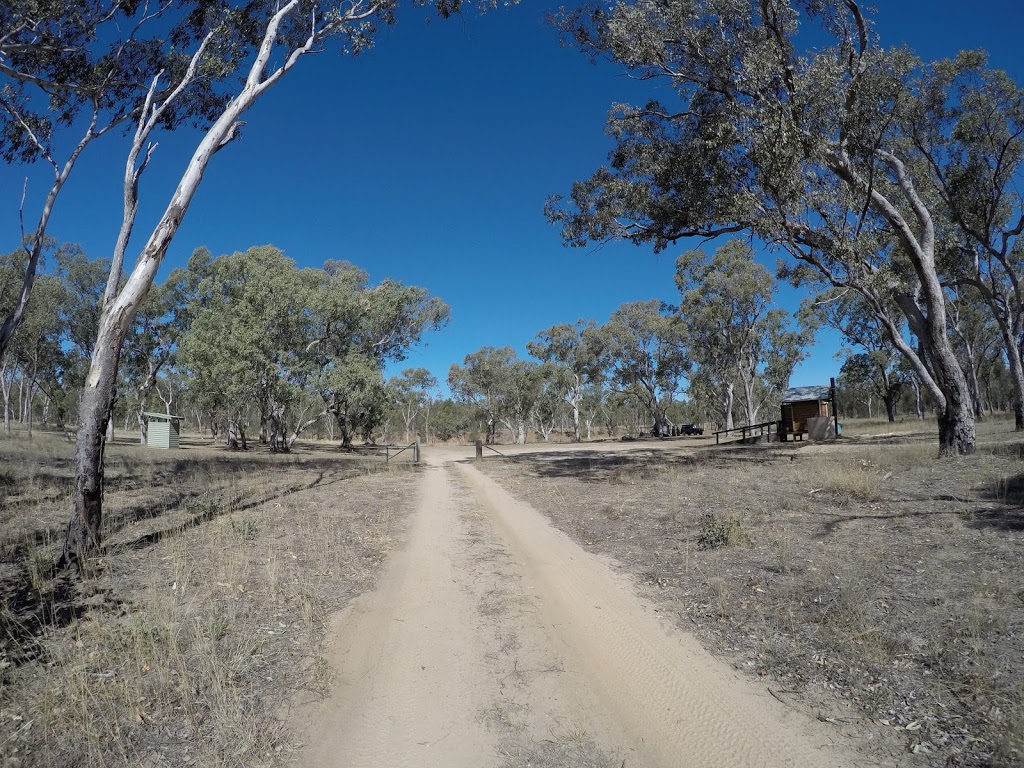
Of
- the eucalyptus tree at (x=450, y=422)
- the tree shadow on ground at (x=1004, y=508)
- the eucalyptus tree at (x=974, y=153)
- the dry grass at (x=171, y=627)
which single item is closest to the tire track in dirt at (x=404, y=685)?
the dry grass at (x=171, y=627)

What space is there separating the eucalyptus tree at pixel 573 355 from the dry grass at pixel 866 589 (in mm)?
40714

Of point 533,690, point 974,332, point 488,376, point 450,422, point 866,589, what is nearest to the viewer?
point 533,690

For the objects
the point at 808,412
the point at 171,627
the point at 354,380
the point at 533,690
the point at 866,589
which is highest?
the point at 354,380

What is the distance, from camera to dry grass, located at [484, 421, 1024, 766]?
3.35 m

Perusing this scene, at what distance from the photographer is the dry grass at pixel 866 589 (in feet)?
11.0

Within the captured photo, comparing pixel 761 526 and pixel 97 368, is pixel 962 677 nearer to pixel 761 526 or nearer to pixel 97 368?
pixel 761 526

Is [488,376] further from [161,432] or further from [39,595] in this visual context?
[39,595]

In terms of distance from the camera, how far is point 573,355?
5403 centimetres

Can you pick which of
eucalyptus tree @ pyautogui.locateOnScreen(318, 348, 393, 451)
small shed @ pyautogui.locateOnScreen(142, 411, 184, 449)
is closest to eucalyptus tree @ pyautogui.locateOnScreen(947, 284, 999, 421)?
eucalyptus tree @ pyautogui.locateOnScreen(318, 348, 393, 451)

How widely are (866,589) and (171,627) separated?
623cm

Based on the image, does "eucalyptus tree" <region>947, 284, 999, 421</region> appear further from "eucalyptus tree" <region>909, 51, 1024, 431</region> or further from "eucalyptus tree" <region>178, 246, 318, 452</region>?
"eucalyptus tree" <region>178, 246, 318, 452</region>

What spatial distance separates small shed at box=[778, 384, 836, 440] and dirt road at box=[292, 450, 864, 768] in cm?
2703

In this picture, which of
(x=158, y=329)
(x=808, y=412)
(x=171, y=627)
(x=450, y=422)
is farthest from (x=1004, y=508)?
(x=450, y=422)

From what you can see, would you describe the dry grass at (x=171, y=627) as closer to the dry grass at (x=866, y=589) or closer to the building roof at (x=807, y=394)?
the dry grass at (x=866, y=589)
